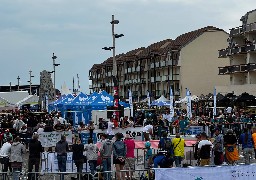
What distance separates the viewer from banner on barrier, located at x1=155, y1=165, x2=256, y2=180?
12.9 metres

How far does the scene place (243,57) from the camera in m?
72.4

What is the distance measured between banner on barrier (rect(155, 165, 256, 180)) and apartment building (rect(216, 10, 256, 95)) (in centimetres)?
5057

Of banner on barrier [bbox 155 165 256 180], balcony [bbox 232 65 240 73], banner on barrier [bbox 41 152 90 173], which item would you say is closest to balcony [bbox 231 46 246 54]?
balcony [bbox 232 65 240 73]

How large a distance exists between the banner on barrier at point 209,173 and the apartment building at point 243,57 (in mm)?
50570

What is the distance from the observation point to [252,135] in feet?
66.4

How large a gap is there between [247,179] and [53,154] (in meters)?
7.50

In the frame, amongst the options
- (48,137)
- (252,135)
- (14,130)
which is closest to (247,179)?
(252,135)

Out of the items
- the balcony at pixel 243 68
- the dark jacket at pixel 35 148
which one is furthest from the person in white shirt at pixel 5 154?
the balcony at pixel 243 68

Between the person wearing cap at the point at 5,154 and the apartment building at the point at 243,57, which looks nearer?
the person wearing cap at the point at 5,154

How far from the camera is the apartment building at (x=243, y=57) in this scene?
217ft

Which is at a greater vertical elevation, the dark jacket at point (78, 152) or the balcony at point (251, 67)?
the balcony at point (251, 67)

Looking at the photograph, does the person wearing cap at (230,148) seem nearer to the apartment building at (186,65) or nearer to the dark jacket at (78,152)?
the dark jacket at (78,152)

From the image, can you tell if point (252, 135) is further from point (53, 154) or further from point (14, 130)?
point (14, 130)

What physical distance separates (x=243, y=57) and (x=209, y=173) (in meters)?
61.2
